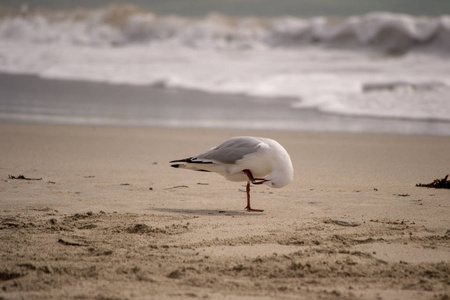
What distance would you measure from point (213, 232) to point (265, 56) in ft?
89.1

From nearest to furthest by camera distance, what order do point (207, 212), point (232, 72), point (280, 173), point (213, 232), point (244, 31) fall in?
point (213, 232)
point (207, 212)
point (280, 173)
point (232, 72)
point (244, 31)

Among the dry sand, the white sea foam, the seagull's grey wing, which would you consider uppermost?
the white sea foam

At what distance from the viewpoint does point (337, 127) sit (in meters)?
11.7

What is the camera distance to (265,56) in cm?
3058

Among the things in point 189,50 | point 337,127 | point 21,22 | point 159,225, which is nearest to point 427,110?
point 337,127

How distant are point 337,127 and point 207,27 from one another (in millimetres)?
26934

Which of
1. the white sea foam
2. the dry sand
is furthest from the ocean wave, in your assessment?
the dry sand

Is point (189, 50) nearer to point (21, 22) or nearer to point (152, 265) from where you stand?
point (21, 22)

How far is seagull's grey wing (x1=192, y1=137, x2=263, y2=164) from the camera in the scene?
16.8ft

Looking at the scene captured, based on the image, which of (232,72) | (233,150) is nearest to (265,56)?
(232,72)

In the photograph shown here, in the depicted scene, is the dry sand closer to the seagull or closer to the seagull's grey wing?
the seagull

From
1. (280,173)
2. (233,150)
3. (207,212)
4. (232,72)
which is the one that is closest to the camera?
(207,212)

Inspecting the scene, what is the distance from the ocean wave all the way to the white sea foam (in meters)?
0.07

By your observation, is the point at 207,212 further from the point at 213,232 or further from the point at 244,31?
the point at 244,31
